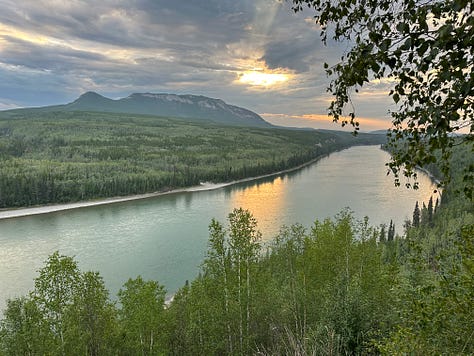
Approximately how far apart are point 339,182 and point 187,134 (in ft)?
350

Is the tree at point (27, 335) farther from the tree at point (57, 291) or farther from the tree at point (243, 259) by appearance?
the tree at point (243, 259)

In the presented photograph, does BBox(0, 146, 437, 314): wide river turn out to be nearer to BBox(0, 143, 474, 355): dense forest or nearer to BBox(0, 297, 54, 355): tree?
BBox(0, 143, 474, 355): dense forest

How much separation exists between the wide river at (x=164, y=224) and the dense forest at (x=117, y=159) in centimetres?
942

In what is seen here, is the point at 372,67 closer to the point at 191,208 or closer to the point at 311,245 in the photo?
the point at 311,245

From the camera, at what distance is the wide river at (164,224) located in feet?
119

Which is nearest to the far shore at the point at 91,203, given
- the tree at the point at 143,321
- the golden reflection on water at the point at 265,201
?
the golden reflection on water at the point at 265,201

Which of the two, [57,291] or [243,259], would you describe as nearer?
[57,291]

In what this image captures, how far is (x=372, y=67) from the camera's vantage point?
2.46 m

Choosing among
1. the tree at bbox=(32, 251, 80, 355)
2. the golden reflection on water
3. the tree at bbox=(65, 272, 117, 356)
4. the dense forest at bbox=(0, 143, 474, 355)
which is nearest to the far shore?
the golden reflection on water

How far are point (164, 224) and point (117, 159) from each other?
64.2m

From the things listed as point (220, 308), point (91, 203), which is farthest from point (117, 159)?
point (220, 308)

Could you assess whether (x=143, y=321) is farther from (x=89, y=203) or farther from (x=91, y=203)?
(x=89, y=203)

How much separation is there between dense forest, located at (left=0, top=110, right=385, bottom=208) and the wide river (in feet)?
30.9

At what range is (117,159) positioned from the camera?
4338 inches
